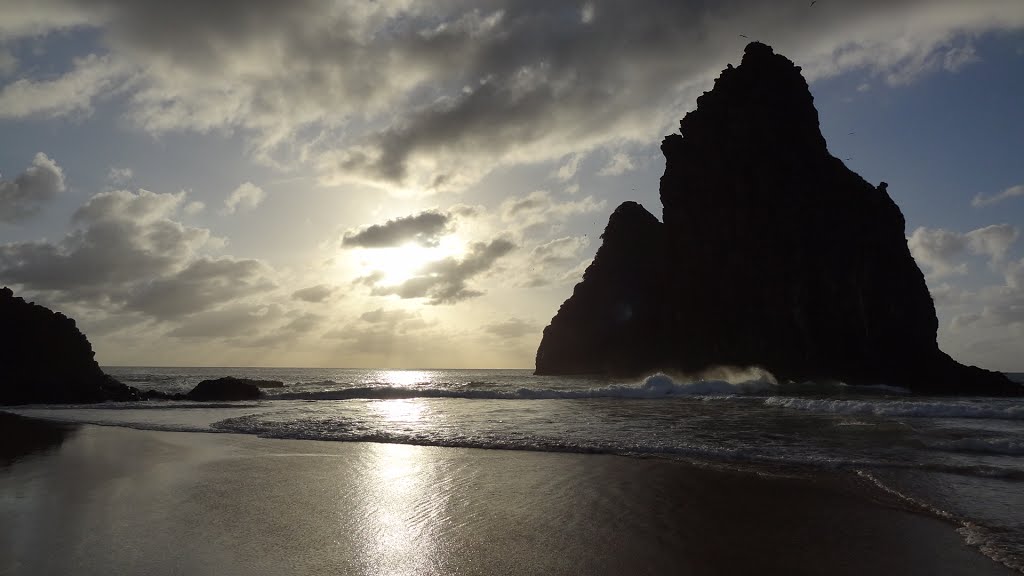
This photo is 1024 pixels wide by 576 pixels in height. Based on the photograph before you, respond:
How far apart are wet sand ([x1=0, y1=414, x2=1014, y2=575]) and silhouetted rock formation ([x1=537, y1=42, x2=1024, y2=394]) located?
5486 centimetres

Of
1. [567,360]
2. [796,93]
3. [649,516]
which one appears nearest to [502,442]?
[649,516]

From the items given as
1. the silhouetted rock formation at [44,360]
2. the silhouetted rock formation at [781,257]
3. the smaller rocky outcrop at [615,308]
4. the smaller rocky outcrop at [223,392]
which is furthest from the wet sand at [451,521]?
the smaller rocky outcrop at [615,308]

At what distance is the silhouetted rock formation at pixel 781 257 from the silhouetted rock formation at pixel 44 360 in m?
58.3

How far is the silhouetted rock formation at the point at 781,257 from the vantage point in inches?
2260

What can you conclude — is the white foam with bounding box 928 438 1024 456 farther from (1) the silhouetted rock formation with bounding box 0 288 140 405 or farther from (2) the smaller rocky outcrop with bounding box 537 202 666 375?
(2) the smaller rocky outcrop with bounding box 537 202 666 375

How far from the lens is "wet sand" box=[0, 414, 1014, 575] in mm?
5840

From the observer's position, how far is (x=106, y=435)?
668 inches

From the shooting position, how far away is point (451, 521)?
24.0 ft

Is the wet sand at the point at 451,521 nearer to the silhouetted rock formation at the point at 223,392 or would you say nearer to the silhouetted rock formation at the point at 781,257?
the silhouetted rock formation at the point at 223,392

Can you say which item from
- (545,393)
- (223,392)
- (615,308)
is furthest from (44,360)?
(615,308)

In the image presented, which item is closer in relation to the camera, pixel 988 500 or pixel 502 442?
pixel 988 500

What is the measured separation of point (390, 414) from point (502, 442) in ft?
32.9

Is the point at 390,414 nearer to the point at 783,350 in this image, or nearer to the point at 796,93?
the point at 783,350

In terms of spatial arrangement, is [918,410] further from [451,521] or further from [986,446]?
[451,521]
